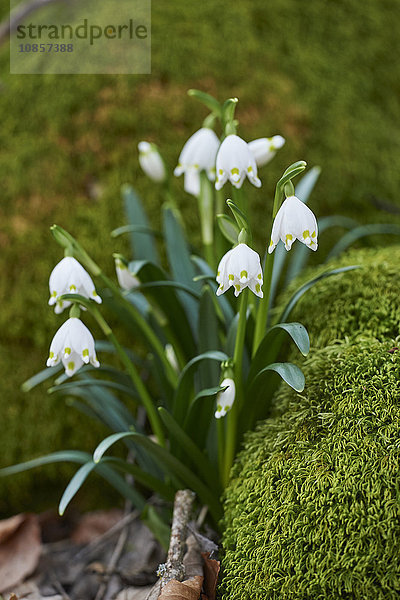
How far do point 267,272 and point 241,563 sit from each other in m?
0.52

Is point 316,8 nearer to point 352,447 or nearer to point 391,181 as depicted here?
point 391,181

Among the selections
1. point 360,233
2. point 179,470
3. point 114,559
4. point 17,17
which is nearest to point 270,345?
point 179,470

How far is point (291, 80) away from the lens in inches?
77.7

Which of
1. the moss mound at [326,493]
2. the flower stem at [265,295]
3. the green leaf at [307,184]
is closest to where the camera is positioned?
the moss mound at [326,493]

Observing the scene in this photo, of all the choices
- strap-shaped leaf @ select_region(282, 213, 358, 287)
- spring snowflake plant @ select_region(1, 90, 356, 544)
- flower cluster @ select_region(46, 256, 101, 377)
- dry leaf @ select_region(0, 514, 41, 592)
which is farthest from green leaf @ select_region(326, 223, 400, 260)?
dry leaf @ select_region(0, 514, 41, 592)

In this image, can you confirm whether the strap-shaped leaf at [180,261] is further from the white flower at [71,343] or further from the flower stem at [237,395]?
the white flower at [71,343]

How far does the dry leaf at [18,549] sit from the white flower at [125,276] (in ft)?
2.23

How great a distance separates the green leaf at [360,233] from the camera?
1646 millimetres

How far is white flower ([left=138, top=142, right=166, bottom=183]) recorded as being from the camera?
4.40 feet

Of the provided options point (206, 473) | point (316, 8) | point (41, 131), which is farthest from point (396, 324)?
point (316, 8)

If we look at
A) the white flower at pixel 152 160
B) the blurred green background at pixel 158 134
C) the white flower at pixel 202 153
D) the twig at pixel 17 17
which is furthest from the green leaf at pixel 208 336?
the twig at pixel 17 17

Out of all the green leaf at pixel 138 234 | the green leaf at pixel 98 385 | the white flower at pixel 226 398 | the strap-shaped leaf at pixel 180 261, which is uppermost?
the green leaf at pixel 138 234

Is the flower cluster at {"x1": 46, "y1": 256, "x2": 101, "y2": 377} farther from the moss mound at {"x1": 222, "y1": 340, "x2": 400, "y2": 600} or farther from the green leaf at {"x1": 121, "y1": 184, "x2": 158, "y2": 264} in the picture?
the green leaf at {"x1": 121, "y1": 184, "x2": 158, "y2": 264}

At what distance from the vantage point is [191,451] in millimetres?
1101
